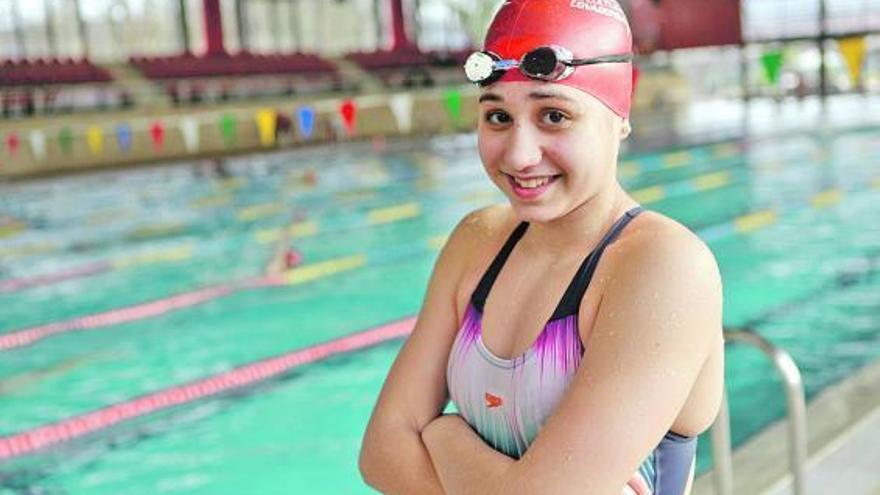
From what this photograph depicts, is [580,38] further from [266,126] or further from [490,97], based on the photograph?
[266,126]

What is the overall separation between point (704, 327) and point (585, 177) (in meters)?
0.21

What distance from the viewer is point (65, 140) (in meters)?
17.6

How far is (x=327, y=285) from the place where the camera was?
732cm

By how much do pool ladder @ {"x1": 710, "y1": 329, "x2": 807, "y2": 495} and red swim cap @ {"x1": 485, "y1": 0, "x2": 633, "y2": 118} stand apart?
3.96 feet

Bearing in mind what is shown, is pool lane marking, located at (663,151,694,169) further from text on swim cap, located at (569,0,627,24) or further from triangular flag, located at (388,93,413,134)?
text on swim cap, located at (569,0,627,24)

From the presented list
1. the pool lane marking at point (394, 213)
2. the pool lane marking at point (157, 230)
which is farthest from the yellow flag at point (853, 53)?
the pool lane marking at point (157, 230)

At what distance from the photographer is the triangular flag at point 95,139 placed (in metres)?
17.3

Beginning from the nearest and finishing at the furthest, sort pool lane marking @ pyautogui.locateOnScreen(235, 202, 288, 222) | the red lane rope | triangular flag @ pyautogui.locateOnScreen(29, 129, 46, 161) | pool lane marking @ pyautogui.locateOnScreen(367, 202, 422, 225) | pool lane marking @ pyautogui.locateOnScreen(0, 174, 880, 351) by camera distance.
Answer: the red lane rope → pool lane marking @ pyautogui.locateOnScreen(0, 174, 880, 351) → pool lane marking @ pyautogui.locateOnScreen(367, 202, 422, 225) → pool lane marking @ pyautogui.locateOnScreen(235, 202, 288, 222) → triangular flag @ pyautogui.locateOnScreen(29, 129, 46, 161)

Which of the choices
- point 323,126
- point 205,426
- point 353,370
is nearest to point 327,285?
point 353,370

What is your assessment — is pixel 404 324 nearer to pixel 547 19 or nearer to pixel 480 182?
pixel 547 19

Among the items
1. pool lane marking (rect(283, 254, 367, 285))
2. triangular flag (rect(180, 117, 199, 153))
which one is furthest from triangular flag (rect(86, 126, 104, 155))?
pool lane marking (rect(283, 254, 367, 285))

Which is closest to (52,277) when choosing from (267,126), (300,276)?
(300,276)

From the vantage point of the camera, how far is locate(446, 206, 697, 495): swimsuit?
123cm

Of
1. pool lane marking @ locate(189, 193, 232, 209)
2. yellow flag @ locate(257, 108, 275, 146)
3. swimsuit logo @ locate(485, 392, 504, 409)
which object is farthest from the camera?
yellow flag @ locate(257, 108, 275, 146)
